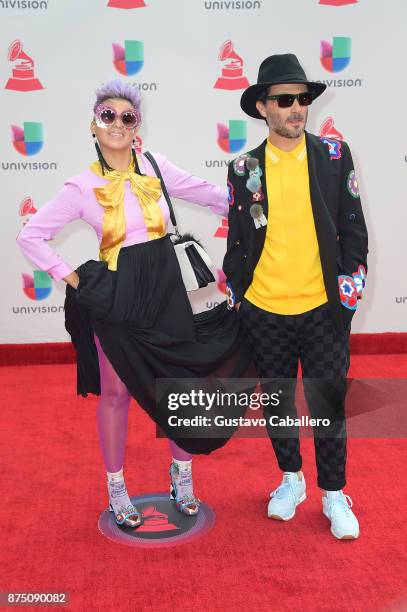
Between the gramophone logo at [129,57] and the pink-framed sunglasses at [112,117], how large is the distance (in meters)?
2.55

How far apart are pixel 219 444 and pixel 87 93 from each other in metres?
3.08

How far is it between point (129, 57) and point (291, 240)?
2.92 meters

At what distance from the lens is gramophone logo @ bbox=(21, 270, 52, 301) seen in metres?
5.29

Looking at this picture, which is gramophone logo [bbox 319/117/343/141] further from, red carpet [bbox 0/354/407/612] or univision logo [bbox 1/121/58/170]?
red carpet [bbox 0/354/407/612]

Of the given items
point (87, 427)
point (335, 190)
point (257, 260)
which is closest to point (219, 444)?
point (257, 260)

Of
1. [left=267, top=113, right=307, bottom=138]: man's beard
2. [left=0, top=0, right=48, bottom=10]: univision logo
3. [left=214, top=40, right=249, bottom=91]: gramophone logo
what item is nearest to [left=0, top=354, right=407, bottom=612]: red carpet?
[left=267, top=113, right=307, bottom=138]: man's beard

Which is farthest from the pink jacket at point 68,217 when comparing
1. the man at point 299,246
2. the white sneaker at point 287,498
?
the white sneaker at point 287,498

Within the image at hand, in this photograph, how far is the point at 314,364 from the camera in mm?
2752

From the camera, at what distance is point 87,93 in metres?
5.05

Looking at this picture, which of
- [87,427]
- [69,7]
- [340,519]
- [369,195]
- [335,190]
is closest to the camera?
[335,190]

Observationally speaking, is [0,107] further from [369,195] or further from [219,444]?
[219,444]

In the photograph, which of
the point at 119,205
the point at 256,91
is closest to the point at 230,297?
the point at 119,205

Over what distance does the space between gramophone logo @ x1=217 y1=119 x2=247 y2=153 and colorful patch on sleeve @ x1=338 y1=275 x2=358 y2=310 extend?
108 inches

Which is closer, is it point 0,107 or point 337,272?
point 337,272
